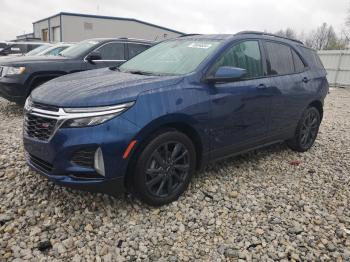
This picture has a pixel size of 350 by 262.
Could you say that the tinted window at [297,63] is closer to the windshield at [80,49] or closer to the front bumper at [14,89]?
the windshield at [80,49]

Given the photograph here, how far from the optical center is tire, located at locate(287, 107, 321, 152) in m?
5.23

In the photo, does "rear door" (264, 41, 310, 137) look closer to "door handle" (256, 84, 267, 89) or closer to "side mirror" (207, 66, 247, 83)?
"door handle" (256, 84, 267, 89)

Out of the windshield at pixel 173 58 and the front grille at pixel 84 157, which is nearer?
the front grille at pixel 84 157

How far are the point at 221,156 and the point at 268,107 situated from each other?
38.8 inches

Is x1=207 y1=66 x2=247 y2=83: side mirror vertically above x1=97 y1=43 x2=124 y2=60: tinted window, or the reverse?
x1=97 y1=43 x2=124 y2=60: tinted window

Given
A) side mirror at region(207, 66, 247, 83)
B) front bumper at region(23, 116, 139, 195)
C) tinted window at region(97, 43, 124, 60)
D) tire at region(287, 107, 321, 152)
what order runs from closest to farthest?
front bumper at region(23, 116, 139, 195)
side mirror at region(207, 66, 247, 83)
tire at region(287, 107, 321, 152)
tinted window at region(97, 43, 124, 60)

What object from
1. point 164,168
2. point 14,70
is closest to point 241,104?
point 164,168

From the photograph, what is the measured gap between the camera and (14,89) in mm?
6441

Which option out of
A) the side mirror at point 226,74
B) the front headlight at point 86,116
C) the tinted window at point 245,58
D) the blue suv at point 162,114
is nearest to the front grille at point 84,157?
the blue suv at point 162,114

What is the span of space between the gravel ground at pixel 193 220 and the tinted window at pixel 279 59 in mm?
1395

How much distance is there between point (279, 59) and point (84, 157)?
3130 millimetres

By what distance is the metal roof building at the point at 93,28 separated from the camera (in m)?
30.5

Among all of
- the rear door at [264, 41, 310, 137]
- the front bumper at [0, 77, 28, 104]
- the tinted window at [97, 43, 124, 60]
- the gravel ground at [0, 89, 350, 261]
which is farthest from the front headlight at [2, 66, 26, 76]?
the rear door at [264, 41, 310, 137]

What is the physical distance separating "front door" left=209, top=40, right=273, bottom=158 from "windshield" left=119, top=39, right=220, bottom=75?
23 centimetres
